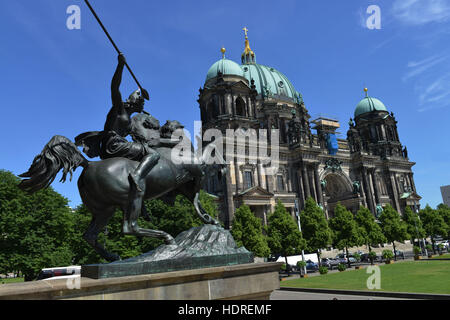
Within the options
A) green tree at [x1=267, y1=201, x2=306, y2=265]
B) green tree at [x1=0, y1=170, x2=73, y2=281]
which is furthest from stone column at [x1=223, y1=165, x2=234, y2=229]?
green tree at [x1=0, y1=170, x2=73, y2=281]

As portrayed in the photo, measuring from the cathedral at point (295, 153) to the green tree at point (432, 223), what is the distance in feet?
28.6

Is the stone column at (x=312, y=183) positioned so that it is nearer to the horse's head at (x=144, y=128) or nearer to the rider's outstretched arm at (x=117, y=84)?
the horse's head at (x=144, y=128)

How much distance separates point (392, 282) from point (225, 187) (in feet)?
104

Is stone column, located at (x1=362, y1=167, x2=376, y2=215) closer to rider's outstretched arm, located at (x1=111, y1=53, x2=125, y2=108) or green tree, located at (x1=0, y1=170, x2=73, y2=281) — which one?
green tree, located at (x1=0, y1=170, x2=73, y2=281)

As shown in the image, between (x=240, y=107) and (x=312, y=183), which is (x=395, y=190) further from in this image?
(x=240, y=107)

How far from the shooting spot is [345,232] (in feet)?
168

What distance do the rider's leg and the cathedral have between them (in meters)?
42.3

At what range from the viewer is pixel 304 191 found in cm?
6425

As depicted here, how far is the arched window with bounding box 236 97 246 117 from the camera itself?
61.7 meters

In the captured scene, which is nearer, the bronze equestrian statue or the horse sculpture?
the horse sculpture

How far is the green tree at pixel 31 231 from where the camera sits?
30.8 m
